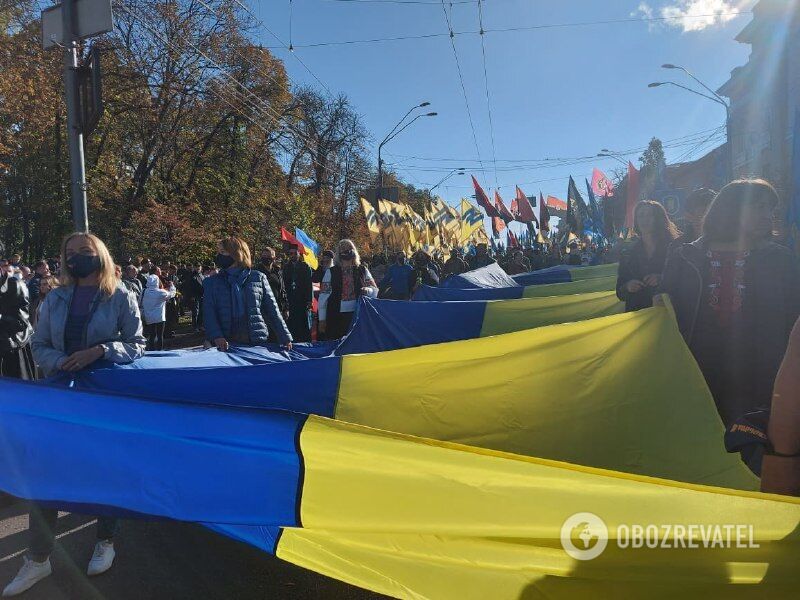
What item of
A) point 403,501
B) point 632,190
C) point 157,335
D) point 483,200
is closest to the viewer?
point 403,501

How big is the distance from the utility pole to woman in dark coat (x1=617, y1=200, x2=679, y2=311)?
5.71 meters

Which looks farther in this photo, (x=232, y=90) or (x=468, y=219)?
(x=468, y=219)

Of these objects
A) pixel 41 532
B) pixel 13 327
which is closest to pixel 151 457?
pixel 41 532

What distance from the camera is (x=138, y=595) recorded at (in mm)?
2912

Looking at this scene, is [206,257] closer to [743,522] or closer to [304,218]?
[304,218]

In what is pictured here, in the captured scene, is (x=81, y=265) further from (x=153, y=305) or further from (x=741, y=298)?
(x=153, y=305)

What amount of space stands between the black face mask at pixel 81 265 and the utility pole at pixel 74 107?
3.60 metres

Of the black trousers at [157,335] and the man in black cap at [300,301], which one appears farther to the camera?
the black trousers at [157,335]

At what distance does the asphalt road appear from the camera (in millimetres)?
2947

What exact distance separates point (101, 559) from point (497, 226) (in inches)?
1060

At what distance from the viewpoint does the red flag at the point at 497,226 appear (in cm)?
2848

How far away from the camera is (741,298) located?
9.57ft

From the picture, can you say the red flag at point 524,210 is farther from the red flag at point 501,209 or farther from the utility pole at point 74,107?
the utility pole at point 74,107

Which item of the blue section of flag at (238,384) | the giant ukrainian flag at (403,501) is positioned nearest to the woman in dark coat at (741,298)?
the giant ukrainian flag at (403,501)
